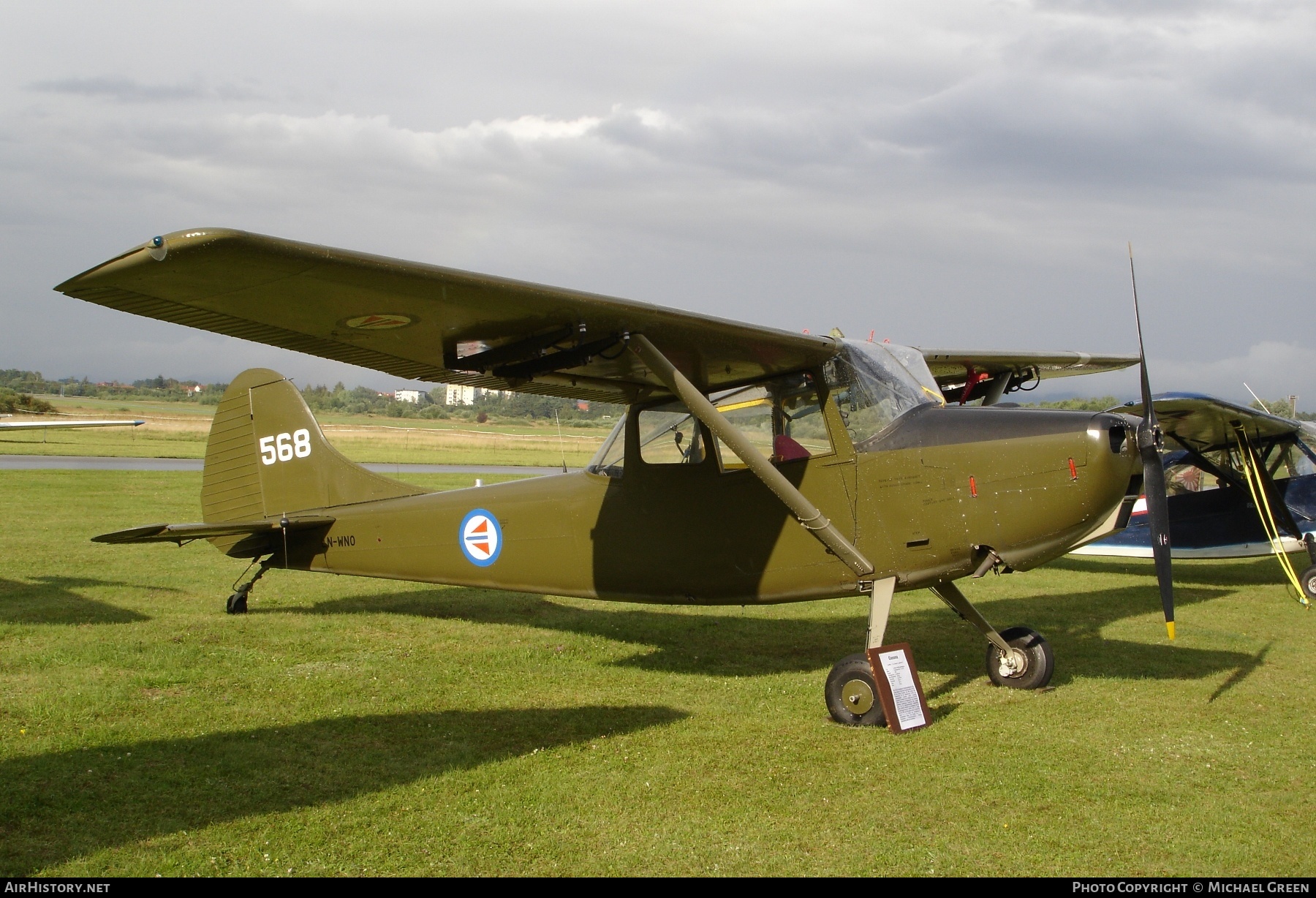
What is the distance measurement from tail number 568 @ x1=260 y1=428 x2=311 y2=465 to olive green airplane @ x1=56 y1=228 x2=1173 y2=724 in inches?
51.9

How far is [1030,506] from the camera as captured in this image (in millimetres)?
6043

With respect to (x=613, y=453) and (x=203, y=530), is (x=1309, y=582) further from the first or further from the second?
(x=203, y=530)

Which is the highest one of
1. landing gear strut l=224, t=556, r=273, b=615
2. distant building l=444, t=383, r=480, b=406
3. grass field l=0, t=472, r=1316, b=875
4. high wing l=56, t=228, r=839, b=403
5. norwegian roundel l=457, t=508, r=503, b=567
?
high wing l=56, t=228, r=839, b=403

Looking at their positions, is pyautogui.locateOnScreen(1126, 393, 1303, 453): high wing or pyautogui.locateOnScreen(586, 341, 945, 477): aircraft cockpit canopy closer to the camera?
pyautogui.locateOnScreen(586, 341, 945, 477): aircraft cockpit canopy

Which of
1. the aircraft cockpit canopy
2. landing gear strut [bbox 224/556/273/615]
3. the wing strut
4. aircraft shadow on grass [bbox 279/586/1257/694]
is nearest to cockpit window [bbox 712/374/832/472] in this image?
the aircraft cockpit canopy

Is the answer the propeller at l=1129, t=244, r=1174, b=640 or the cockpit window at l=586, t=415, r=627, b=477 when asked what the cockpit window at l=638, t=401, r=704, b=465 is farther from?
the propeller at l=1129, t=244, r=1174, b=640

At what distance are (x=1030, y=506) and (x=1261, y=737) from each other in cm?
198

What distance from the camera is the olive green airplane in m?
5.12

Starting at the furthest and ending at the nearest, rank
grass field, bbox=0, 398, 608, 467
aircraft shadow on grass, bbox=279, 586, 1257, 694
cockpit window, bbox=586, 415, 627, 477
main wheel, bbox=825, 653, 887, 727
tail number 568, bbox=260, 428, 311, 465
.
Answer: grass field, bbox=0, 398, 608, 467 < tail number 568, bbox=260, 428, 311, 465 < aircraft shadow on grass, bbox=279, 586, 1257, 694 < cockpit window, bbox=586, 415, 627, 477 < main wheel, bbox=825, 653, 887, 727

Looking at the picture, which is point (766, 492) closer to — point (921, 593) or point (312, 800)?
point (312, 800)

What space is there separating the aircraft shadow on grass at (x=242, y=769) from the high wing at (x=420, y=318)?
229 cm

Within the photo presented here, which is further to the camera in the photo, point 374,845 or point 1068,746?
point 1068,746

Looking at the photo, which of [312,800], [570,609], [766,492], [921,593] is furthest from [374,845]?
[921,593]

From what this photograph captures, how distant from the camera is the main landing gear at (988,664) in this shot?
6125 mm
